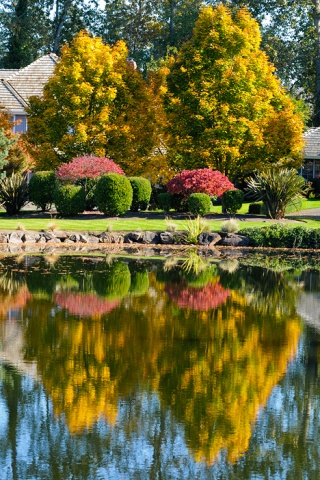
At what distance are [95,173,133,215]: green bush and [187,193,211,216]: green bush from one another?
2.35 m

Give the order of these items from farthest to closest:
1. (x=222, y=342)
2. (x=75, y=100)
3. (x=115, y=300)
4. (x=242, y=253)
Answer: (x=75, y=100), (x=242, y=253), (x=115, y=300), (x=222, y=342)

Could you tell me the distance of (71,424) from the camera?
30.9 feet

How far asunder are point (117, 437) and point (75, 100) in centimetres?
3150

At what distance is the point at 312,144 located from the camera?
203ft

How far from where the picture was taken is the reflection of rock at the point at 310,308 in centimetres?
1620

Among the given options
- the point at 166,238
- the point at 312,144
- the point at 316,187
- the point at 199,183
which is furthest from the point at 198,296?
the point at 312,144

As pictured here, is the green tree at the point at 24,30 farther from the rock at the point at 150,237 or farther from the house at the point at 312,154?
the rock at the point at 150,237

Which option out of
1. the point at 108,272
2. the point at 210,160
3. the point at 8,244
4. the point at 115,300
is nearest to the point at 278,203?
the point at 210,160

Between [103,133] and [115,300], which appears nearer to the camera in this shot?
[115,300]

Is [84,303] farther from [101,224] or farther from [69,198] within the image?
[69,198]

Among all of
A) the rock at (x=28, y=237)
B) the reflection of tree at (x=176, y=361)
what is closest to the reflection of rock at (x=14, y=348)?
the reflection of tree at (x=176, y=361)

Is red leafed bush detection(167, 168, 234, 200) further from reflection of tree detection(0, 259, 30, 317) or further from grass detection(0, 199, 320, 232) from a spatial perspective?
reflection of tree detection(0, 259, 30, 317)

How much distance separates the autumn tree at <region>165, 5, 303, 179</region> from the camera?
3919 centimetres

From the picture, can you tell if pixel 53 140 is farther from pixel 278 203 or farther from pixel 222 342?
pixel 222 342
